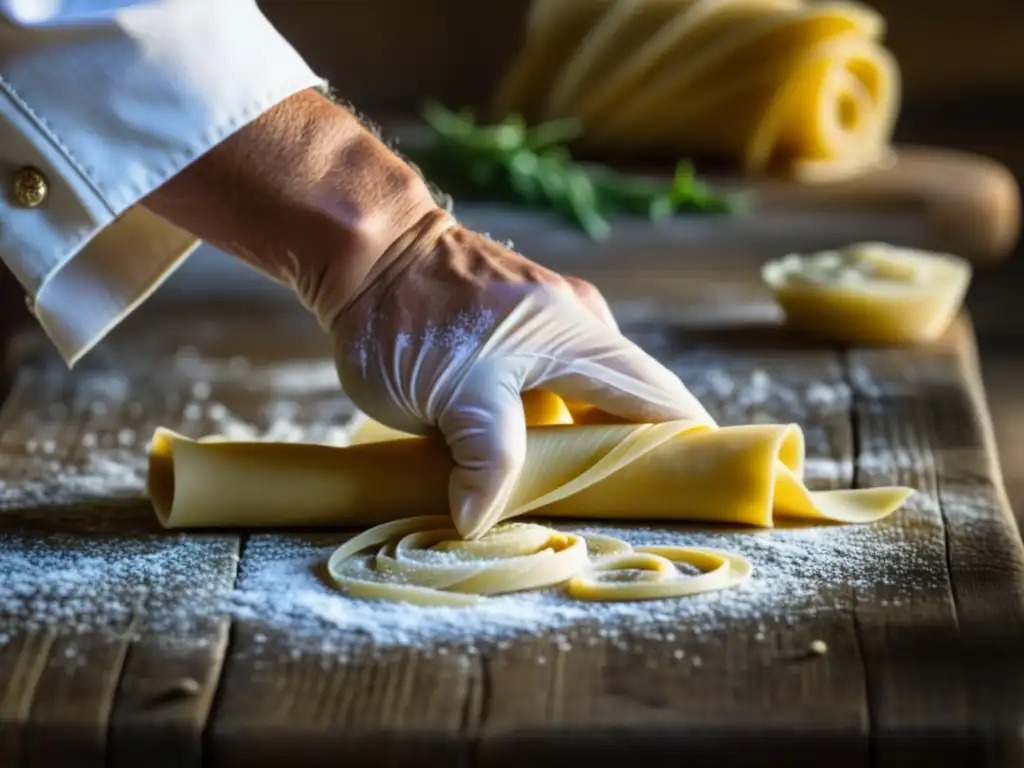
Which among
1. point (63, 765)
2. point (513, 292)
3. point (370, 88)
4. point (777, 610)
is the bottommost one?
point (63, 765)

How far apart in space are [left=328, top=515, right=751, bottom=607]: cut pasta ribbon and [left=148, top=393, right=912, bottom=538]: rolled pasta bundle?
6 centimetres

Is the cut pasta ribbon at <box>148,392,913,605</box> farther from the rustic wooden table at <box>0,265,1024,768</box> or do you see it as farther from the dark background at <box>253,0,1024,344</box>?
the dark background at <box>253,0,1024,344</box>

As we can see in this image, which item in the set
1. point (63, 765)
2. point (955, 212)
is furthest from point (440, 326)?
point (955, 212)

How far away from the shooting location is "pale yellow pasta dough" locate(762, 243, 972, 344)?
7.36 feet

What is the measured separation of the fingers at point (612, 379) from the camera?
1.54 m

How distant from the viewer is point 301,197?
1.50 metres

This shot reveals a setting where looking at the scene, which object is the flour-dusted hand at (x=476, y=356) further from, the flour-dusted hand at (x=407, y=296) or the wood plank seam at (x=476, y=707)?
the wood plank seam at (x=476, y=707)

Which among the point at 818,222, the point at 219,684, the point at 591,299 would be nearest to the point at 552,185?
the point at 818,222

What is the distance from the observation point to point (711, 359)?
7.34 ft

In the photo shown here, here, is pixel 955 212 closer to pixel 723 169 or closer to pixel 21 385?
pixel 723 169

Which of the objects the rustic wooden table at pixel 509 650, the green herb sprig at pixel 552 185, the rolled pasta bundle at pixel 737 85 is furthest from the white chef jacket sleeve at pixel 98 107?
the rolled pasta bundle at pixel 737 85

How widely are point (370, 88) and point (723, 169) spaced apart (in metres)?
1.26

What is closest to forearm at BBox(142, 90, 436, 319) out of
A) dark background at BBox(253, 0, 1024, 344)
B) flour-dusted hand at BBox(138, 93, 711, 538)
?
flour-dusted hand at BBox(138, 93, 711, 538)

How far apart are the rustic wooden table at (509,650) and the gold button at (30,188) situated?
0.33 meters
